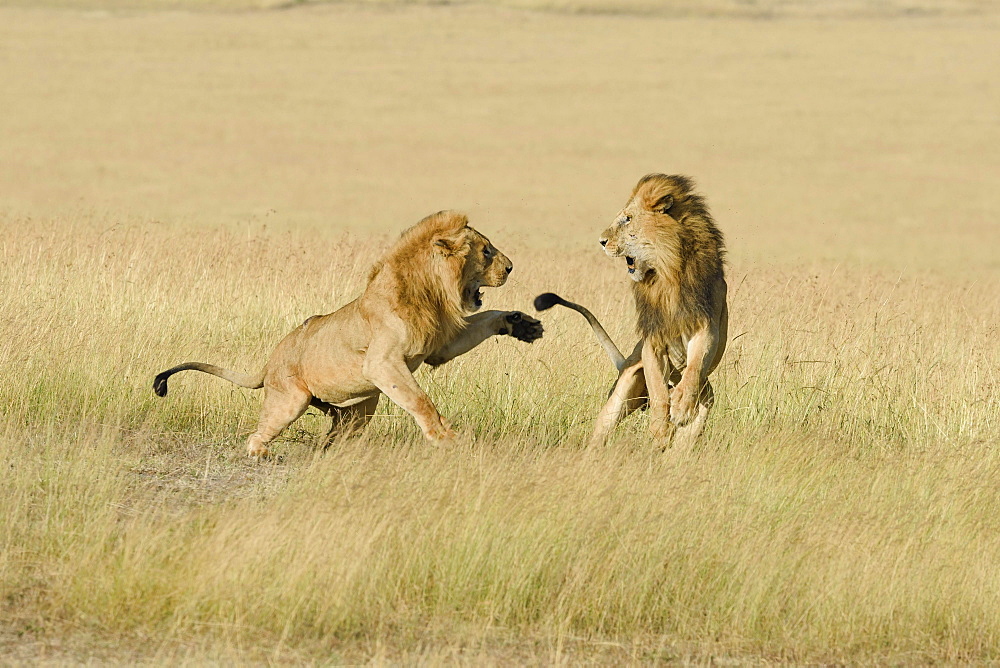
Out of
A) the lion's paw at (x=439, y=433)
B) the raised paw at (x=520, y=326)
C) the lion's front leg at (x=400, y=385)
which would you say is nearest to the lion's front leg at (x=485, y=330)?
the raised paw at (x=520, y=326)

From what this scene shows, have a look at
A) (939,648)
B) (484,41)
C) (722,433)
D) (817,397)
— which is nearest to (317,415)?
(722,433)

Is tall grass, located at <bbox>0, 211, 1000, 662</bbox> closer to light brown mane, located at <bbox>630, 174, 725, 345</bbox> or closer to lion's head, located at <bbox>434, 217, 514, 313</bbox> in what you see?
light brown mane, located at <bbox>630, 174, 725, 345</bbox>

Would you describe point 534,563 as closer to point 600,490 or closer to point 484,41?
point 600,490

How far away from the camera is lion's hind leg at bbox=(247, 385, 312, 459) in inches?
265

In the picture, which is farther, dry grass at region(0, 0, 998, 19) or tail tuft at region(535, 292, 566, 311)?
dry grass at region(0, 0, 998, 19)

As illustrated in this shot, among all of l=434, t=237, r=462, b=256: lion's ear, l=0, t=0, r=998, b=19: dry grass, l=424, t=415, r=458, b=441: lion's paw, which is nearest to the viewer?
l=424, t=415, r=458, b=441: lion's paw

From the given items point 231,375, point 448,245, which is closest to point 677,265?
point 448,245

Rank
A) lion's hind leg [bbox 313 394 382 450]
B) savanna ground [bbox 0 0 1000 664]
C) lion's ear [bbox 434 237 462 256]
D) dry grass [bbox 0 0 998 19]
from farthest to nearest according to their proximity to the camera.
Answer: dry grass [bbox 0 0 998 19] → lion's hind leg [bbox 313 394 382 450] → lion's ear [bbox 434 237 462 256] → savanna ground [bbox 0 0 1000 664]

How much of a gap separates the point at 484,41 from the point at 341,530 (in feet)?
205

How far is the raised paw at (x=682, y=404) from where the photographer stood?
648cm

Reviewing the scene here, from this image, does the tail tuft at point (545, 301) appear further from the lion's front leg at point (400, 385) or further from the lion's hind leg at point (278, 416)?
the lion's hind leg at point (278, 416)

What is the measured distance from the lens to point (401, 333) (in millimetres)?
6402

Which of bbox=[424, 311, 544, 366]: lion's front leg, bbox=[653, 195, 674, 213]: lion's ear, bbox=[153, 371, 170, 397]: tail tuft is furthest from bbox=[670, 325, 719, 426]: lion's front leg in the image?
bbox=[153, 371, 170, 397]: tail tuft

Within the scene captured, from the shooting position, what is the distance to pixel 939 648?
15.5 ft
